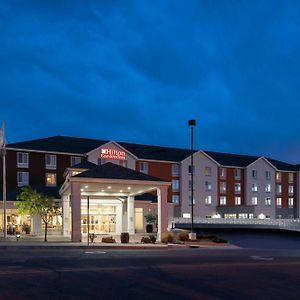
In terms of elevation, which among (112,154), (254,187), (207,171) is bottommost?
(254,187)

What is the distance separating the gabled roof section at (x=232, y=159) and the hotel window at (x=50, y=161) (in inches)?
1177

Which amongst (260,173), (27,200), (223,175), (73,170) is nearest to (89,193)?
(73,170)

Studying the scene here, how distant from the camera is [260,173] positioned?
280 feet

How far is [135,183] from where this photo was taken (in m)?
37.7

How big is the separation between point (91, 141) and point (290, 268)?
5062 cm

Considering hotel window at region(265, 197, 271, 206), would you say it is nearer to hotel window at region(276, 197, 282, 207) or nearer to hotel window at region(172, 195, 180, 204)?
hotel window at region(276, 197, 282, 207)

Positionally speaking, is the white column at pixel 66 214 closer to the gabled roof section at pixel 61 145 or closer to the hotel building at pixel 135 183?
the hotel building at pixel 135 183

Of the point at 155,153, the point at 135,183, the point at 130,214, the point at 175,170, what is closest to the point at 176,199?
the point at 175,170

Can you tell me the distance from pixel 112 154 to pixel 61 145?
22.6ft

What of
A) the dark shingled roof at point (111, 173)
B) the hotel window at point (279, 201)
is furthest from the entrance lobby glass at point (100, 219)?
the hotel window at point (279, 201)

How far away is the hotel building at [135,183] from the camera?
38.3 metres

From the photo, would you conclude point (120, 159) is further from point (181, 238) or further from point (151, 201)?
point (181, 238)

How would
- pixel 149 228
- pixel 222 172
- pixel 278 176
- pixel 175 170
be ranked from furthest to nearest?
pixel 278 176 → pixel 222 172 → pixel 175 170 → pixel 149 228

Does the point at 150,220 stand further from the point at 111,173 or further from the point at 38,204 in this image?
the point at 38,204
